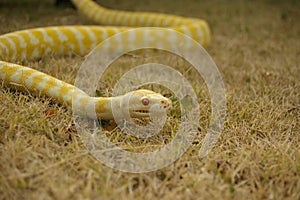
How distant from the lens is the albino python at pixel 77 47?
8.12 ft

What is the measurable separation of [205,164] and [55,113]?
3.74 feet

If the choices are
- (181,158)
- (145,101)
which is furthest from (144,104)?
(181,158)

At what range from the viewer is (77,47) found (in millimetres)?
4617

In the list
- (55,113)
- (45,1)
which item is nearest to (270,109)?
(55,113)

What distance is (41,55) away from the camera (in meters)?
4.21

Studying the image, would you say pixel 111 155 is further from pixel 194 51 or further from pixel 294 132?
pixel 194 51

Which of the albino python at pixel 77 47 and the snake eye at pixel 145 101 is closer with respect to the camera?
the snake eye at pixel 145 101

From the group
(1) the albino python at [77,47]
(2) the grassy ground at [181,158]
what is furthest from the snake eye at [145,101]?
(2) the grassy ground at [181,158]

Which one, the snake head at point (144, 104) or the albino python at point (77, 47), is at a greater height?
the snake head at point (144, 104)

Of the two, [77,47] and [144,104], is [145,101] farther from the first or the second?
[77,47]

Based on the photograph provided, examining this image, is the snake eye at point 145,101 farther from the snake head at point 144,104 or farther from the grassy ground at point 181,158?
the grassy ground at point 181,158

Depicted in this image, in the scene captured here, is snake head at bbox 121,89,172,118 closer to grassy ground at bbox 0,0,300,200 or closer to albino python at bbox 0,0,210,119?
albino python at bbox 0,0,210,119

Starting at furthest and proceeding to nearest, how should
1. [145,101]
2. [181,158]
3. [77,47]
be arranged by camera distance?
[77,47] → [145,101] → [181,158]

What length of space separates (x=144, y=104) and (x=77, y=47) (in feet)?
8.20
